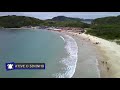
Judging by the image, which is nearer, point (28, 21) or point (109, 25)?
point (28, 21)

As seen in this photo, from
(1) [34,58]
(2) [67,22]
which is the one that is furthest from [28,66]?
(2) [67,22]

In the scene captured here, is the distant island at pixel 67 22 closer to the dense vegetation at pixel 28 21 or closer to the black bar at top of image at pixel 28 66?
the dense vegetation at pixel 28 21

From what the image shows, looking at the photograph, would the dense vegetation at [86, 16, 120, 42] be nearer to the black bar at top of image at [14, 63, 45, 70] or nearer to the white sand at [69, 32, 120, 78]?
the white sand at [69, 32, 120, 78]
